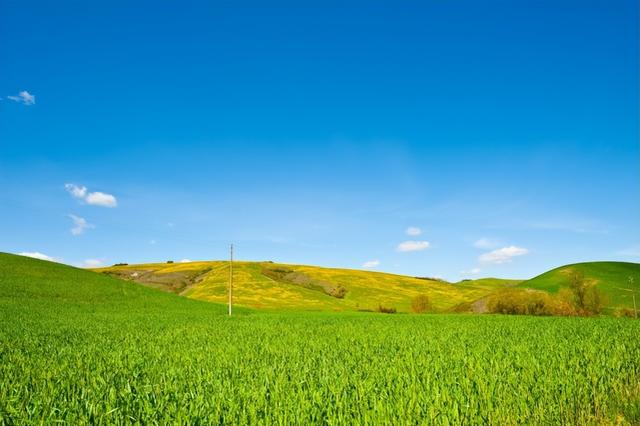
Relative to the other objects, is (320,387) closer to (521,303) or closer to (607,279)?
(521,303)

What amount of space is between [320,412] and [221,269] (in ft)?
481

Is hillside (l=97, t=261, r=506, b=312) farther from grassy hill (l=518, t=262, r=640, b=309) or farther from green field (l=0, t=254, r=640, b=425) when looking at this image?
green field (l=0, t=254, r=640, b=425)

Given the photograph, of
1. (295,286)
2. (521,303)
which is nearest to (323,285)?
(295,286)

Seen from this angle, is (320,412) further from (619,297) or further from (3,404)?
(619,297)

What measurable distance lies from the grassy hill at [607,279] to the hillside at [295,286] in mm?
25812

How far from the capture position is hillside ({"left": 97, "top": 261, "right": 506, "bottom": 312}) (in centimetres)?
11356

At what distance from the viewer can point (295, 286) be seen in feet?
424

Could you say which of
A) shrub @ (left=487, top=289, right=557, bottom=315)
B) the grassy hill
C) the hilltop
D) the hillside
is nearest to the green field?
shrub @ (left=487, top=289, right=557, bottom=315)

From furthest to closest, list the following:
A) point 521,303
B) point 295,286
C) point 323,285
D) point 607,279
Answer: point 323,285, point 295,286, point 607,279, point 521,303

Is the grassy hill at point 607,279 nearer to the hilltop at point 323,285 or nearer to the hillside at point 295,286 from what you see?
the hilltop at point 323,285

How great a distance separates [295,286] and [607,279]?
93.3 meters

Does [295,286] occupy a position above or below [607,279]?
below

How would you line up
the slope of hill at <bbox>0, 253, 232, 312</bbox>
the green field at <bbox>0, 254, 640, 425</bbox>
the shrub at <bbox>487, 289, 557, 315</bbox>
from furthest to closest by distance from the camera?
the shrub at <bbox>487, 289, 557, 315</bbox>
the slope of hill at <bbox>0, 253, 232, 312</bbox>
the green field at <bbox>0, 254, 640, 425</bbox>

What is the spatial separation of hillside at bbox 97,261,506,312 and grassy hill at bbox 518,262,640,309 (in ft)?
84.7
